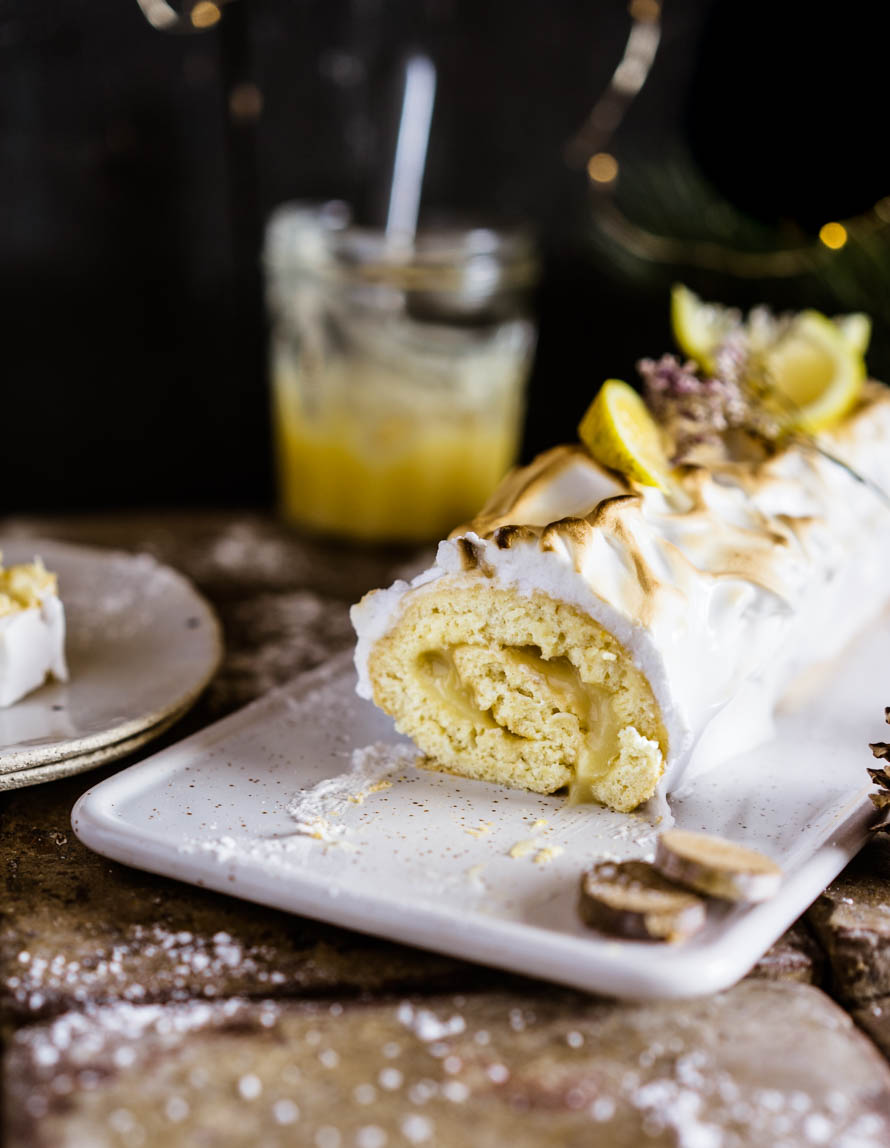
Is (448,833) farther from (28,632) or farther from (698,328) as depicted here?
(698,328)

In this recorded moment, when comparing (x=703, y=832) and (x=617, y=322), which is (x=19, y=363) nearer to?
(x=617, y=322)

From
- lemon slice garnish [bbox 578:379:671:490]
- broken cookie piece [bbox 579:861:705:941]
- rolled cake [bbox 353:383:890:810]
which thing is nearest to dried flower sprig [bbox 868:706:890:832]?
rolled cake [bbox 353:383:890:810]

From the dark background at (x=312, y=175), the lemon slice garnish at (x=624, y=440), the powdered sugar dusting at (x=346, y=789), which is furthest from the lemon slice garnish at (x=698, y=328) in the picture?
the powdered sugar dusting at (x=346, y=789)

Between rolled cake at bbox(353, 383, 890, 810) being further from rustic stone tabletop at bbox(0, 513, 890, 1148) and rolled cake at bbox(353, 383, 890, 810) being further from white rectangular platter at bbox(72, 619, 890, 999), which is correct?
rustic stone tabletop at bbox(0, 513, 890, 1148)

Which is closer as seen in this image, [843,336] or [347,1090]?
[347,1090]

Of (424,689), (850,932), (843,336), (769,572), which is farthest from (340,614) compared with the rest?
(850,932)

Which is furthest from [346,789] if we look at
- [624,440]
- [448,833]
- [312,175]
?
[312,175]

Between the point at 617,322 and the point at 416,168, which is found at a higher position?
the point at 416,168
